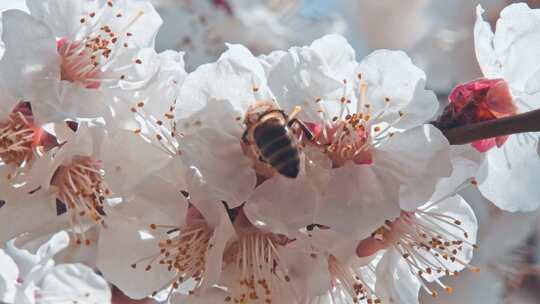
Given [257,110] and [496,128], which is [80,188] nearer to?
[257,110]

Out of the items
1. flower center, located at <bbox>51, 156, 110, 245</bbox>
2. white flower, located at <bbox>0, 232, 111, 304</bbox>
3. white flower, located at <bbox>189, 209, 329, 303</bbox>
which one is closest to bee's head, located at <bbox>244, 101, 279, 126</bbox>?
white flower, located at <bbox>189, 209, 329, 303</bbox>

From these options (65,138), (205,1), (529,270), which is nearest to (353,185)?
(65,138)

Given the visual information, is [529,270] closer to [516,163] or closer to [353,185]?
[516,163]

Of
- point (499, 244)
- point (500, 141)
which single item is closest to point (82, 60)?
point (500, 141)

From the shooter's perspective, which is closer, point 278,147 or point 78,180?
point 278,147

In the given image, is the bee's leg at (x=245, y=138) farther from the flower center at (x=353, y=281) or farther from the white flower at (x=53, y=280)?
the white flower at (x=53, y=280)

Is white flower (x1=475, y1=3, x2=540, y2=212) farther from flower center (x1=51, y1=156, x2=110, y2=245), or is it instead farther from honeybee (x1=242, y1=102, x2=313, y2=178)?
flower center (x1=51, y1=156, x2=110, y2=245)

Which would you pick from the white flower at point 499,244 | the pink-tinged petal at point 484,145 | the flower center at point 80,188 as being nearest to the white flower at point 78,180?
the flower center at point 80,188
